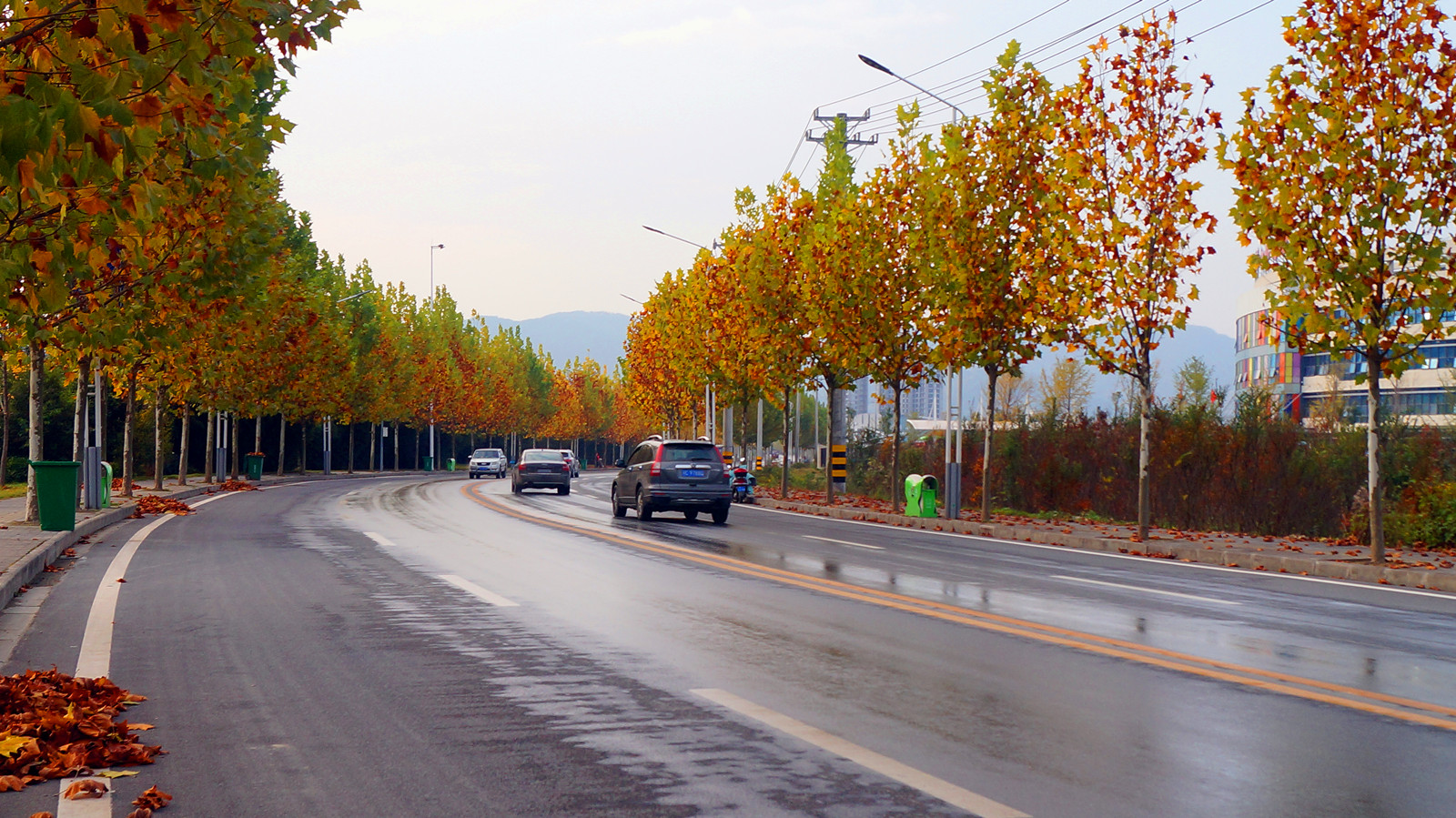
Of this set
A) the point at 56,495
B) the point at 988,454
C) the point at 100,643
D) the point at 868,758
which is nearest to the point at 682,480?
the point at 988,454

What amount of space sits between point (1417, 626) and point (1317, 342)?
7.57 meters

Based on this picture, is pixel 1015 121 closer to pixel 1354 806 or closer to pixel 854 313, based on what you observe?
pixel 854 313

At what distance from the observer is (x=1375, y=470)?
17.1 meters

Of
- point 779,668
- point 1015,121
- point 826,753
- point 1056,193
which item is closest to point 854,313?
point 1015,121

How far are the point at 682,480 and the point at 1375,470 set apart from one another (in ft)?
43.5

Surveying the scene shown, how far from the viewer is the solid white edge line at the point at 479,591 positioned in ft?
39.4

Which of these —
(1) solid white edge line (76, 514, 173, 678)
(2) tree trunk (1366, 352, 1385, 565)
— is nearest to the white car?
(1) solid white edge line (76, 514, 173, 678)

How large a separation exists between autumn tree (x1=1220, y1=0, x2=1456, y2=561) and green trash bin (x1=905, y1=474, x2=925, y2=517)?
1161 centimetres

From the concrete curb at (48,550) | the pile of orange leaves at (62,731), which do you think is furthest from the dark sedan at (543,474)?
the pile of orange leaves at (62,731)

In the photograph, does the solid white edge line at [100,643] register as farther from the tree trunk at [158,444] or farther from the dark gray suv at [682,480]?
the tree trunk at [158,444]

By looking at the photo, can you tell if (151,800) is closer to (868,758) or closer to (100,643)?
(868,758)

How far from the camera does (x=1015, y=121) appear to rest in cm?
2612

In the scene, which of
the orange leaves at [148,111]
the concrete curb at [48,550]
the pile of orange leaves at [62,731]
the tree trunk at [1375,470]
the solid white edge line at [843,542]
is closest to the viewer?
the orange leaves at [148,111]

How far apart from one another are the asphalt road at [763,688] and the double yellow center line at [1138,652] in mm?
45
